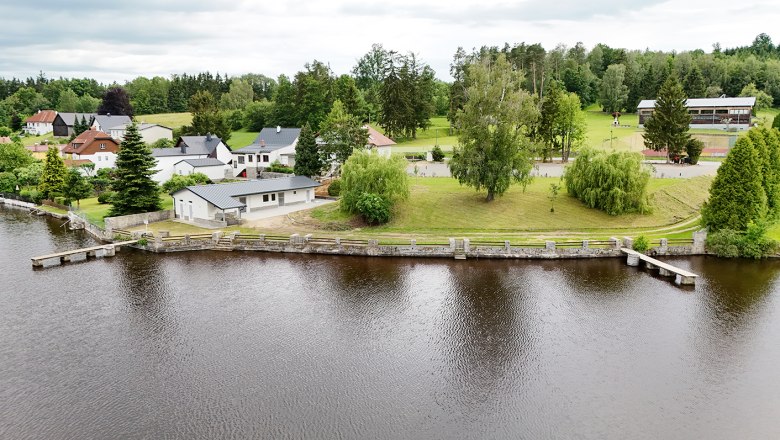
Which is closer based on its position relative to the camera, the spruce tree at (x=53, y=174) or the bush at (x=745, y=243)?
the bush at (x=745, y=243)

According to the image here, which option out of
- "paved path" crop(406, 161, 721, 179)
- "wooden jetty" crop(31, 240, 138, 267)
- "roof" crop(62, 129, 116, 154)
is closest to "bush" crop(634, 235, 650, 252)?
"paved path" crop(406, 161, 721, 179)

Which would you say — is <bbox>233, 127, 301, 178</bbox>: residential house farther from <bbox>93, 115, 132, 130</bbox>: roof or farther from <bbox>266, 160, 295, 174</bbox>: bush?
<bbox>93, 115, 132, 130</bbox>: roof

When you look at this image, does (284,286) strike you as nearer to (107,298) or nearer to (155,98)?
(107,298)

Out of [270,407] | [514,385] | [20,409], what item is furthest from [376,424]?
[20,409]

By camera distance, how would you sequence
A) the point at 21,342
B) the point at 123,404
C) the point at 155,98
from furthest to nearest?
the point at 155,98 < the point at 21,342 < the point at 123,404

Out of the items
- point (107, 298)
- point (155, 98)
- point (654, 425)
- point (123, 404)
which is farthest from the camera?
point (155, 98)

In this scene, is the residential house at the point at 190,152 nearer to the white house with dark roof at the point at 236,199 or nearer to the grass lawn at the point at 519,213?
the white house with dark roof at the point at 236,199

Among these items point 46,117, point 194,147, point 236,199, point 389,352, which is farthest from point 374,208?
point 46,117

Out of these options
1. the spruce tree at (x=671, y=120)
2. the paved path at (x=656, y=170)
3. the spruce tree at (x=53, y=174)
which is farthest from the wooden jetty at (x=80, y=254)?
the spruce tree at (x=671, y=120)
